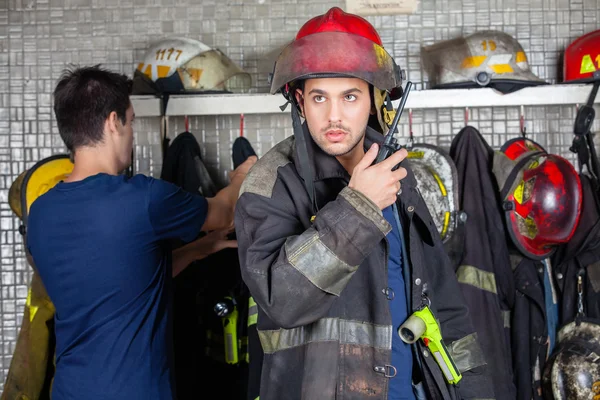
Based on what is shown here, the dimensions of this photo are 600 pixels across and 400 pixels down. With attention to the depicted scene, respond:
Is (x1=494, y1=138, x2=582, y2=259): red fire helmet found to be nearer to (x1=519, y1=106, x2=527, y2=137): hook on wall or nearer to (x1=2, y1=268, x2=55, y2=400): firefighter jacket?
(x1=519, y1=106, x2=527, y2=137): hook on wall

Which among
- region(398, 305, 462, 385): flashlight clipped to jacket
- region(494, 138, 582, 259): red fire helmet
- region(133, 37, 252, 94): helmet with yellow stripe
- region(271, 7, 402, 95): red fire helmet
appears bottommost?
region(398, 305, 462, 385): flashlight clipped to jacket

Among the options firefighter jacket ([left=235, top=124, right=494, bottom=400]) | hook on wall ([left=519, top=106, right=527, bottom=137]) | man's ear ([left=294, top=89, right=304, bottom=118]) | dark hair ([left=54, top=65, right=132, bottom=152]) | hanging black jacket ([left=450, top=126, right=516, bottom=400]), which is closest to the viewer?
firefighter jacket ([left=235, top=124, right=494, bottom=400])

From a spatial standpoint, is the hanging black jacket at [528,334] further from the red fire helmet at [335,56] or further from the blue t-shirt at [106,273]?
the blue t-shirt at [106,273]

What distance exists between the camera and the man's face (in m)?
1.94

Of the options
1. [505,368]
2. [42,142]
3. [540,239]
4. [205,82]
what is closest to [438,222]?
[540,239]

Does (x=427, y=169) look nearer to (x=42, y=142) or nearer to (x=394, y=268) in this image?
(x=394, y=268)

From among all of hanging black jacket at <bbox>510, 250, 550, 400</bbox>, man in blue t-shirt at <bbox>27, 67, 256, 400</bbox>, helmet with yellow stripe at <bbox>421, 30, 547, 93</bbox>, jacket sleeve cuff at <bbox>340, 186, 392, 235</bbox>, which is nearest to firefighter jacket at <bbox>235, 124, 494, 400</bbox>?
jacket sleeve cuff at <bbox>340, 186, 392, 235</bbox>

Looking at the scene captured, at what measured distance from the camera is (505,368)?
2.78 m

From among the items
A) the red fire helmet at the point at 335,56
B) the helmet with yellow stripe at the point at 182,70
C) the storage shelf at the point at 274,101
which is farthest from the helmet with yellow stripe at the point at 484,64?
the red fire helmet at the point at 335,56

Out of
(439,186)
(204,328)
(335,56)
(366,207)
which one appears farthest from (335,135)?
(204,328)

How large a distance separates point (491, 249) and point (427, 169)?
0.41 m

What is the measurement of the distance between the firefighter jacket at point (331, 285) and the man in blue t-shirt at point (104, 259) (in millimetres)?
523

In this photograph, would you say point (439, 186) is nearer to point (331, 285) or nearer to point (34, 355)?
point (331, 285)

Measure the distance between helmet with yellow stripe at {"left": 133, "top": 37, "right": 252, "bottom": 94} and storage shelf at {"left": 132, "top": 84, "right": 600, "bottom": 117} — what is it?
46 mm
